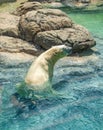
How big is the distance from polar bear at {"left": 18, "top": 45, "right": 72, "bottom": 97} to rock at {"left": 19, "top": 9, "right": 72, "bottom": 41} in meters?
2.92

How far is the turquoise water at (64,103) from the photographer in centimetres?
597

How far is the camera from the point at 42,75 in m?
6.64

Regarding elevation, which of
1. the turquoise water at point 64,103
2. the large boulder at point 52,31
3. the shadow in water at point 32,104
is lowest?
the turquoise water at point 64,103

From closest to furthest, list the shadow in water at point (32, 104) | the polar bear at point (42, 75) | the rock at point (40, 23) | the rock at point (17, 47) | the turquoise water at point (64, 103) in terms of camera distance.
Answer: the turquoise water at point (64, 103) < the shadow in water at point (32, 104) < the polar bear at point (42, 75) < the rock at point (17, 47) < the rock at point (40, 23)

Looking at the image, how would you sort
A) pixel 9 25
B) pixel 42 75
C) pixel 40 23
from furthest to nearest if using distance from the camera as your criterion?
pixel 9 25 → pixel 40 23 → pixel 42 75

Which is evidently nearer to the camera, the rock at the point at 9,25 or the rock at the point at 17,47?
the rock at the point at 17,47

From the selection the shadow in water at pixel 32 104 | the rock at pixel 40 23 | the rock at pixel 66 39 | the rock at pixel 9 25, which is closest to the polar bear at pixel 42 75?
the shadow in water at pixel 32 104

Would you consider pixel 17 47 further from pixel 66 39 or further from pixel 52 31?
pixel 66 39

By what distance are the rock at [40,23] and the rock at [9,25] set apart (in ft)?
0.65

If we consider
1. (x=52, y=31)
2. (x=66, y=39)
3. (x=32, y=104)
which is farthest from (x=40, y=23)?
(x=32, y=104)

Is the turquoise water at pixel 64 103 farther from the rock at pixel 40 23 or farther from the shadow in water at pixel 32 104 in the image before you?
the rock at pixel 40 23

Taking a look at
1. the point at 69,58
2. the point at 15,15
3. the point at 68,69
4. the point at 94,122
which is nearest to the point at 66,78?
the point at 68,69

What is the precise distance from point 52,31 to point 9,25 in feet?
4.55

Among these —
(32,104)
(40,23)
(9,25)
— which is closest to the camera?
(32,104)
